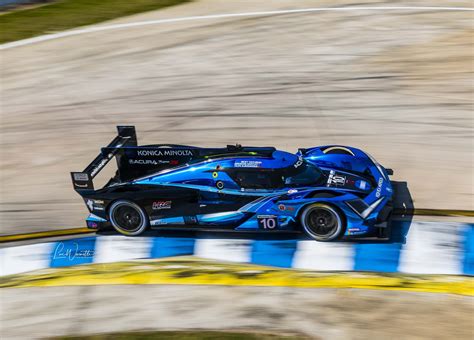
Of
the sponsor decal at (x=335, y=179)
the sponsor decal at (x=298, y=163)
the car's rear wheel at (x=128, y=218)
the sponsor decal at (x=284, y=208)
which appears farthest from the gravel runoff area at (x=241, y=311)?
the sponsor decal at (x=298, y=163)

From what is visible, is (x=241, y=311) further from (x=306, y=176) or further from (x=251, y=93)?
(x=251, y=93)

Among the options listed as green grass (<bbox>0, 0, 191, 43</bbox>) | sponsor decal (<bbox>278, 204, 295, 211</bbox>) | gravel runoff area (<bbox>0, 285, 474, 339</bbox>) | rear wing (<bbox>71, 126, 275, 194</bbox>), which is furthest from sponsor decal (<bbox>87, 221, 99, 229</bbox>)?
green grass (<bbox>0, 0, 191, 43</bbox>)

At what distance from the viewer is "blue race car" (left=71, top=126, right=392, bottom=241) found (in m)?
12.2

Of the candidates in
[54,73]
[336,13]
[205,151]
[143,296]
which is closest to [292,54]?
[336,13]

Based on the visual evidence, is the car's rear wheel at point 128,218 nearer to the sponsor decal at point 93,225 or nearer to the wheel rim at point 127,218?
the wheel rim at point 127,218

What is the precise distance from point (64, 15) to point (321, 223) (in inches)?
692

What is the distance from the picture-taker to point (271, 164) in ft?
41.5

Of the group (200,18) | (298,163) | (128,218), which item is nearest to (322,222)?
(298,163)

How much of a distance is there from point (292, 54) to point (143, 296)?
11.9m

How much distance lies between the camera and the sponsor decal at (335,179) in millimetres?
12626

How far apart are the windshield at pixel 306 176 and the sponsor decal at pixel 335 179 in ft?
0.48

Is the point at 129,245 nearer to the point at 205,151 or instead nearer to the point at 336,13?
the point at 205,151

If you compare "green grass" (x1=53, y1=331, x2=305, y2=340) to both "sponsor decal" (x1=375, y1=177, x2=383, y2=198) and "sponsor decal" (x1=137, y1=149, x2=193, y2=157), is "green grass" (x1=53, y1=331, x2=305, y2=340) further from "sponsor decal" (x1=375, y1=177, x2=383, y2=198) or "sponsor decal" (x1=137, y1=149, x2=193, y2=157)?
"sponsor decal" (x1=137, y1=149, x2=193, y2=157)

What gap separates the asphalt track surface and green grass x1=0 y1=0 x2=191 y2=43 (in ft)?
3.93
